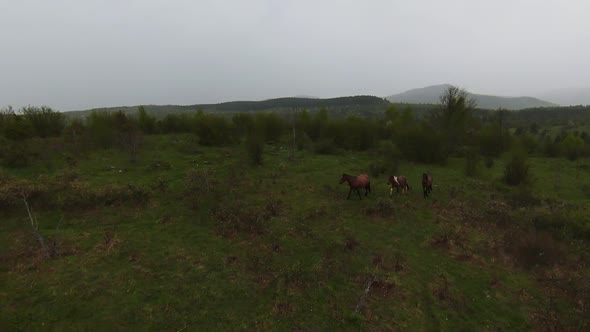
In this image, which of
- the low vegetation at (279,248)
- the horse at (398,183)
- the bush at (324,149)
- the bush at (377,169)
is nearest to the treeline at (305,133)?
the bush at (324,149)

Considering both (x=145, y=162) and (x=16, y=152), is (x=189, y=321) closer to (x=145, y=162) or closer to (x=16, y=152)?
(x=145, y=162)

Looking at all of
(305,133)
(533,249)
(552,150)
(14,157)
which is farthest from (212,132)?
(552,150)

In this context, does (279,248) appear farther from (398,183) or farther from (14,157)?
(14,157)

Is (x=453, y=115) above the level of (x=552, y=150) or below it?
above

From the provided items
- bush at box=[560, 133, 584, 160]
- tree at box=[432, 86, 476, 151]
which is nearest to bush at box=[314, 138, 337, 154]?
tree at box=[432, 86, 476, 151]

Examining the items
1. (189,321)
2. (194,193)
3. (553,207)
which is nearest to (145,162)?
(194,193)

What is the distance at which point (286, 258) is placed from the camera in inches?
415

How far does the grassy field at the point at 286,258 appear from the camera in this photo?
7930 mm

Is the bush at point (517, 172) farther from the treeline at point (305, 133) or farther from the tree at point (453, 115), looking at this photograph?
the tree at point (453, 115)

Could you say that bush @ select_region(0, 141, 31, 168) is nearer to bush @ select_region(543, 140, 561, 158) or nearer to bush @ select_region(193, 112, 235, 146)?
bush @ select_region(193, 112, 235, 146)

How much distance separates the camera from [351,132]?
117 ft

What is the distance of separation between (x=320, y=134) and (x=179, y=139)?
54.4 feet

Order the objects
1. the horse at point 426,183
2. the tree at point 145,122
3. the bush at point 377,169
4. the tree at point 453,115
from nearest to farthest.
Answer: the horse at point 426,183 < the bush at point 377,169 < the tree at point 453,115 < the tree at point 145,122

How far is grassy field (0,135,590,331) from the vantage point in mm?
7930
